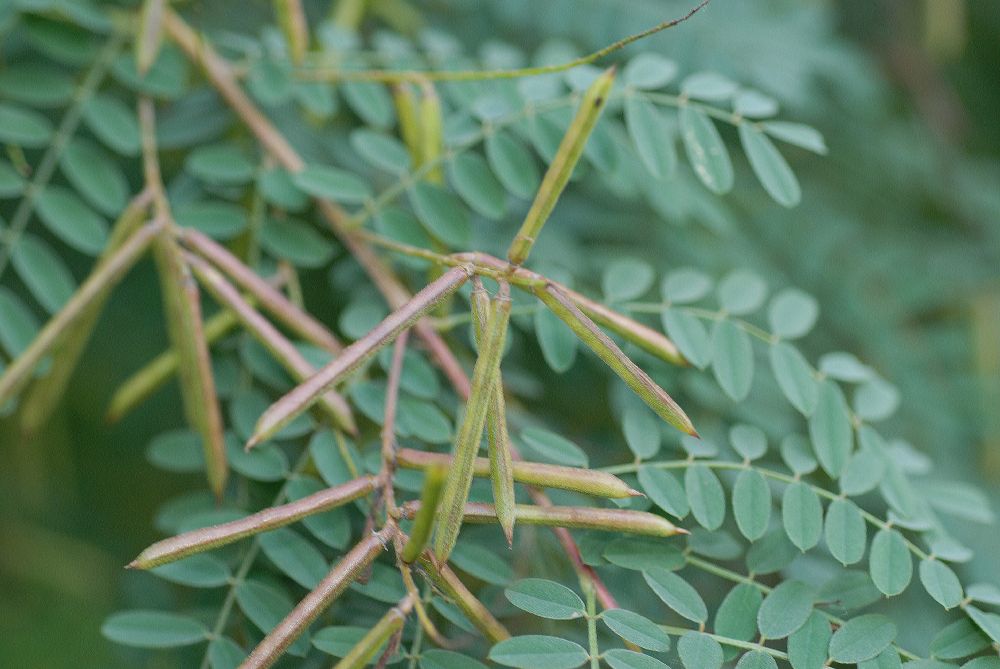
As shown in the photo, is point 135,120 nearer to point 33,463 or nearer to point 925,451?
point 33,463

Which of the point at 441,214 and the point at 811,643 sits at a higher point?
the point at 441,214

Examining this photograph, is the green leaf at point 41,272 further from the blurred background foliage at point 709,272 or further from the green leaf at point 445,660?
the green leaf at point 445,660

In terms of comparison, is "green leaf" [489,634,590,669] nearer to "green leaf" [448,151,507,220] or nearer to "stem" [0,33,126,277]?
"green leaf" [448,151,507,220]

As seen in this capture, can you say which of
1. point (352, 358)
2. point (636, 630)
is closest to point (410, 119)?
point (352, 358)

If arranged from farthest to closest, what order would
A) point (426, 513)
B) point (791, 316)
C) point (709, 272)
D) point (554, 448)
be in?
point (709, 272) → point (791, 316) → point (554, 448) → point (426, 513)

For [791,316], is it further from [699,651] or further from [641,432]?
[699,651]

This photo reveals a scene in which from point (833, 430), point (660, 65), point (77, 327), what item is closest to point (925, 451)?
Result: point (833, 430)

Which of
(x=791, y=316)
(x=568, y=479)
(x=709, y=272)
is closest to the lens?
(x=568, y=479)
